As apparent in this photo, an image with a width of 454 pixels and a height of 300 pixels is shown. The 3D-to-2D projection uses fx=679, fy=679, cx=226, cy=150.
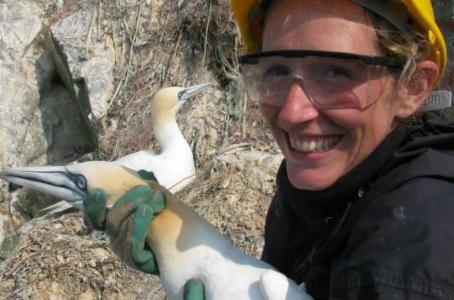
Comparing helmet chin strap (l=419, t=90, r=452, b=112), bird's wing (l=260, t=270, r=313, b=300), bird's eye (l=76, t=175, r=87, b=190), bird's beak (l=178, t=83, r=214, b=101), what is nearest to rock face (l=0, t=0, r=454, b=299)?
bird's beak (l=178, t=83, r=214, b=101)

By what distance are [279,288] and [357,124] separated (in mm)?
380

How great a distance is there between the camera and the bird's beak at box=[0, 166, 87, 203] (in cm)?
180

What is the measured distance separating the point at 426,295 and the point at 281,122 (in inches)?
16.8

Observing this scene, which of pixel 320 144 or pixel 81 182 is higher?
pixel 320 144

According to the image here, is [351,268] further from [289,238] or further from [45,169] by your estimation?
[45,169]

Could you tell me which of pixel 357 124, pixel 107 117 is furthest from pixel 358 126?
pixel 107 117

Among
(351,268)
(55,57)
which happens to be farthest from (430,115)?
(55,57)

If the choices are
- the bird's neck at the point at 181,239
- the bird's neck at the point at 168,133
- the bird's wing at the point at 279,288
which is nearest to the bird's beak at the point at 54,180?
the bird's neck at the point at 181,239

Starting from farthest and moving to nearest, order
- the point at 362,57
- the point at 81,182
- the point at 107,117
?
1. the point at 107,117
2. the point at 81,182
3. the point at 362,57

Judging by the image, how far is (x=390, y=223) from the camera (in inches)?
44.8

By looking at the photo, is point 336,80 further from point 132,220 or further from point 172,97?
point 172,97

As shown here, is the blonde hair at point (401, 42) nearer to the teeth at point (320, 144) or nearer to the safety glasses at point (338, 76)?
the safety glasses at point (338, 76)

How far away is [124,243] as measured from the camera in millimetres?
1629

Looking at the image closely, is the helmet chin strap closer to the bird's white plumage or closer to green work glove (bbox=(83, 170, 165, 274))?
the bird's white plumage
